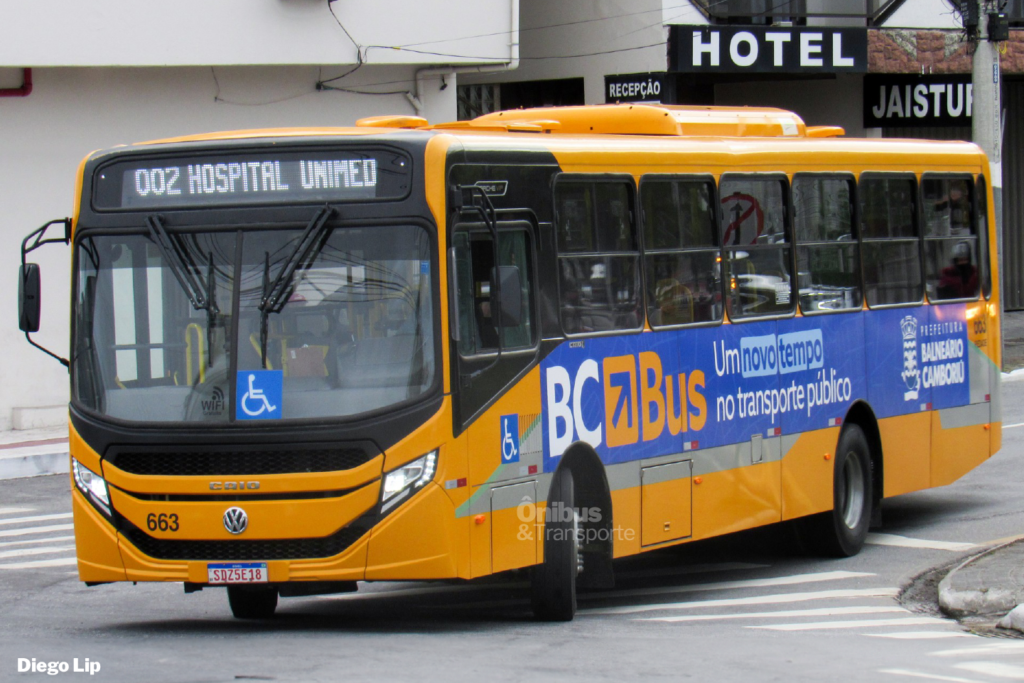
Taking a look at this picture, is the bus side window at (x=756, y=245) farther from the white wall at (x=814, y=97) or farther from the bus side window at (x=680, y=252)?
the white wall at (x=814, y=97)

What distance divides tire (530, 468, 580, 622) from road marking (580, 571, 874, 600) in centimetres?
144

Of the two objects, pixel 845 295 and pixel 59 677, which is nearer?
pixel 59 677

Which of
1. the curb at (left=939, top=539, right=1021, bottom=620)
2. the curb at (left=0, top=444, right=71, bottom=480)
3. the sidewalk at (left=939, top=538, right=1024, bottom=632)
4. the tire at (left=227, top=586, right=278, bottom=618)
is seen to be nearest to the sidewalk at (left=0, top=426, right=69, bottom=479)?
the curb at (left=0, top=444, right=71, bottom=480)

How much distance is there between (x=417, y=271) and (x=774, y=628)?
304 cm

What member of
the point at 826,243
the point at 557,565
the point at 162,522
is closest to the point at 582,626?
the point at 557,565

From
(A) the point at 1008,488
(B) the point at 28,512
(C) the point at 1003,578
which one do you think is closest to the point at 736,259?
(C) the point at 1003,578

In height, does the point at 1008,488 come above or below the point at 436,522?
below

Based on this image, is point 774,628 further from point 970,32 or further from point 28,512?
point 970,32

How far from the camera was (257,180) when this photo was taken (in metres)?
8.48

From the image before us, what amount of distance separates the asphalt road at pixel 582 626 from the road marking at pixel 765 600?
0.07ft

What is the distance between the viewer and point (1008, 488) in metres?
15.2

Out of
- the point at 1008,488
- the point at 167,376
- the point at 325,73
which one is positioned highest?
the point at 325,73

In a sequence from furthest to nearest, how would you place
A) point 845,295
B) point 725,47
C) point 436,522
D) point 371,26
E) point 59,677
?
point 725,47 < point 371,26 < point 845,295 < point 436,522 < point 59,677

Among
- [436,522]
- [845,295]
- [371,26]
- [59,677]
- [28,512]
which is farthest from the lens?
[371,26]
